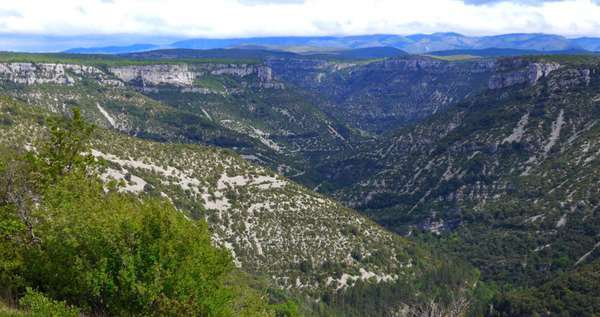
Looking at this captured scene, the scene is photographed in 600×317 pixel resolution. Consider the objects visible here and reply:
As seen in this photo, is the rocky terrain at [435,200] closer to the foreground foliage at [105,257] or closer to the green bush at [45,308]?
the foreground foliage at [105,257]

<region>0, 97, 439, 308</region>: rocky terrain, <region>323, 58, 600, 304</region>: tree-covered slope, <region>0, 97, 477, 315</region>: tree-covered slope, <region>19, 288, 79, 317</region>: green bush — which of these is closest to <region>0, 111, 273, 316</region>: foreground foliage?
<region>19, 288, 79, 317</region>: green bush

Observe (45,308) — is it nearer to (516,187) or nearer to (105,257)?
(105,257)

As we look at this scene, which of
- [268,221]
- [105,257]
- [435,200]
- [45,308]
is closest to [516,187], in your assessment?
[435,200]

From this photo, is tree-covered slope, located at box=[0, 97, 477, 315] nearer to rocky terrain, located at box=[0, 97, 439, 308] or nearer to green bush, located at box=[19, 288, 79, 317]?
rocky terrain, located at box=[0, 97, 439, 308]

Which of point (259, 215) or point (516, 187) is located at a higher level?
point (259, 215)

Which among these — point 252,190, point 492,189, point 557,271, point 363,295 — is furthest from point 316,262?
point 492,189

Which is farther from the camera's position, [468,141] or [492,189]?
[468,141]

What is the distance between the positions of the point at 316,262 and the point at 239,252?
13.6m

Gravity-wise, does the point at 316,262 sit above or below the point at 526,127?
below

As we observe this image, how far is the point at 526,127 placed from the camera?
171 metres

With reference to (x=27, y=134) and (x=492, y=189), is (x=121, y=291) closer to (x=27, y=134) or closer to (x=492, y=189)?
(x=27, y=134)

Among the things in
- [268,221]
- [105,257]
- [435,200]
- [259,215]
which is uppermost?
[105,257]

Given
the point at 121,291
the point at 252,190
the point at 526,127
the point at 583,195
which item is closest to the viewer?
the point at 121,291

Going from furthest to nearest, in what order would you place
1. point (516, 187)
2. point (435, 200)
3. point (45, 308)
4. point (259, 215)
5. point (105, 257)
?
point (435, 200), point (516, 187), point (259, 215), point (105, 257), point (45, 308)
